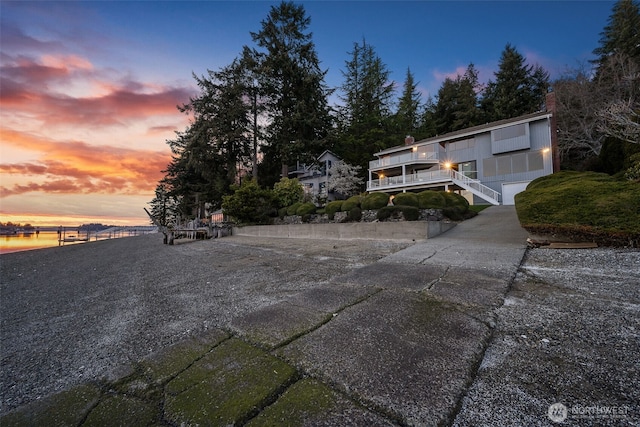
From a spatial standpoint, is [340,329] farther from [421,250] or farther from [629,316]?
[421,250]

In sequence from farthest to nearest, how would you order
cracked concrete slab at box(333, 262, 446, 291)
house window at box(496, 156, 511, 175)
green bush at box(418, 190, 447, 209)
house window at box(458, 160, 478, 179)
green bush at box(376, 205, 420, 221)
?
house window at box(458, 160, 478, 179) → house window at box(496, 156, 511, 175) → green bush at box(418, 190, 447, 209) → green bush at box(376, 205, 420, 221) → cracked concrete slab at box(333, 262, 446, 291)

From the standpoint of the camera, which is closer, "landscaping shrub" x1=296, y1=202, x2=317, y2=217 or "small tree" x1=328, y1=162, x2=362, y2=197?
"landscaping shrub" x1=296, y1=202, x2=317, y2=217

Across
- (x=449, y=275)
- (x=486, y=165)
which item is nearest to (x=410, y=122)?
(x=486, y=165)

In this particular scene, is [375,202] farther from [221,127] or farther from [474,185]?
[221,127]

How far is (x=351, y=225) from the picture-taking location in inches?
416

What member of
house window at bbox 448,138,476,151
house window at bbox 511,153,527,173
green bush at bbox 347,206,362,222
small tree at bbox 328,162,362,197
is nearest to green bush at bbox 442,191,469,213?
green bush at bbox 347,206,362,222

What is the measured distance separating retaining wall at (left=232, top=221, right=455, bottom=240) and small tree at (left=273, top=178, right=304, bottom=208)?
13.2 ft

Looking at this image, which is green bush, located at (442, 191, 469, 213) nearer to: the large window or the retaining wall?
the retaining wall

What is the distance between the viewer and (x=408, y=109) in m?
32.9

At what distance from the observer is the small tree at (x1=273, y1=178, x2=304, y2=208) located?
18266 millimetres

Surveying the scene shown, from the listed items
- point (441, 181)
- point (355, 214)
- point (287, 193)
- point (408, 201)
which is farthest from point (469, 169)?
point (287, 193)

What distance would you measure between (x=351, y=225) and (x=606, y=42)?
3407cm

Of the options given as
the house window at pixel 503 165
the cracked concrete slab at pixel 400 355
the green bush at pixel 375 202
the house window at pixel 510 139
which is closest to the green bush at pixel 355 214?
the green bush at pixel 375 202

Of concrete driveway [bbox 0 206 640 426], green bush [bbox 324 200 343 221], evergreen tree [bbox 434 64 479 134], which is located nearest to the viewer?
concrete driveway [bbox 0 206 640 426]
